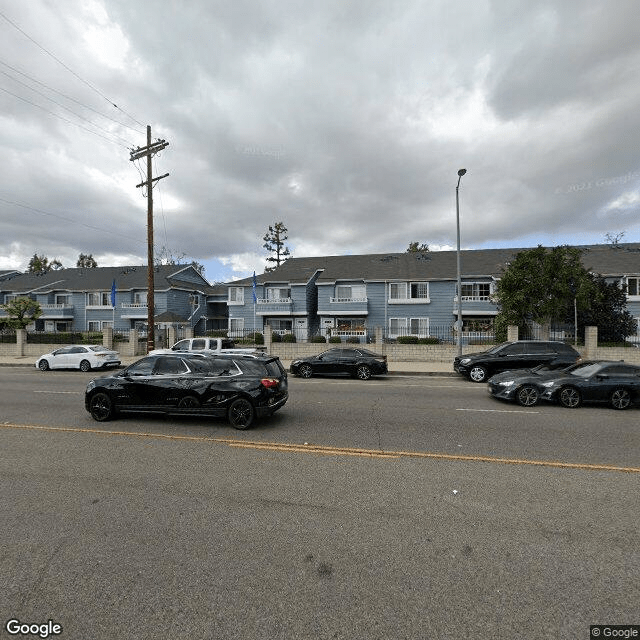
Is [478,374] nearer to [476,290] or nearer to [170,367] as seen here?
[170,367]

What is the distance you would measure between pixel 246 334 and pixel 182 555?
998 inches

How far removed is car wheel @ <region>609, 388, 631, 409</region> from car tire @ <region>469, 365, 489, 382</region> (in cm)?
568

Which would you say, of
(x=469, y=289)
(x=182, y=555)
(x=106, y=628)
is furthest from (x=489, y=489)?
(x=469, y=289)

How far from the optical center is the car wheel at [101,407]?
7891mm

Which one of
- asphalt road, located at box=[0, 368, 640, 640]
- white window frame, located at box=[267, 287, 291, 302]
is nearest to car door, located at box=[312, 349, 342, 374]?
asphalt road, located at box=[0, 368, 640, 640]

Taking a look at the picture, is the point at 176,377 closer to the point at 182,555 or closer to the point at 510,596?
the point at 182,555

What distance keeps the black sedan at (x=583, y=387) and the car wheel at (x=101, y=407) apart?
388 inches

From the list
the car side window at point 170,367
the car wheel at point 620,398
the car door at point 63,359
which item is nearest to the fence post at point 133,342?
the car door at point 63,359

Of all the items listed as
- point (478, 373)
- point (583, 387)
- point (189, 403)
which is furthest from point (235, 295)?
point (583, 387)

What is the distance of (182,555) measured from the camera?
322 cm

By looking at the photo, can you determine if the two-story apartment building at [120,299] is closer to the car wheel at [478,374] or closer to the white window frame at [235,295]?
the white window frame at [235,295]

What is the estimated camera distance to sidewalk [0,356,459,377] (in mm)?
17734

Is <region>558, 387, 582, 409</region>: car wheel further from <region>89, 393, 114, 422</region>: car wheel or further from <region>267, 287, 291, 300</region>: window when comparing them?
<region>267, 287, 291, 300</region>: window

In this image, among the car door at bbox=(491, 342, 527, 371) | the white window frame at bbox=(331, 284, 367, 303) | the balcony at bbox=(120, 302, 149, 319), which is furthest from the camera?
the balcony at bbox=(120, 302, 149, 319)
